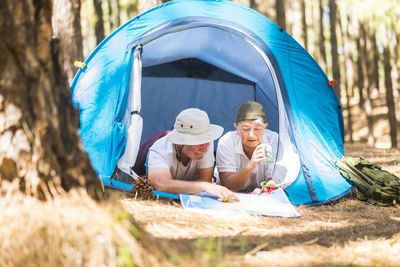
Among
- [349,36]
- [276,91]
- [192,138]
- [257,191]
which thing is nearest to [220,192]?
[192,138]

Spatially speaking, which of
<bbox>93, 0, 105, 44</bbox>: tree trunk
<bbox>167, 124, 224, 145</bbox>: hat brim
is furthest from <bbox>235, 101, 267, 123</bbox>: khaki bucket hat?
<bbox>93, 0, 105, 44</bbox>: tree trunk

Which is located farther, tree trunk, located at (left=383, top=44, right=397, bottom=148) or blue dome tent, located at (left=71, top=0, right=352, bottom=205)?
tree trunk, located at (left=383, top=44, right=397, bottom=148)

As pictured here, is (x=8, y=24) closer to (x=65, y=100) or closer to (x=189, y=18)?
(x=65, y=100)

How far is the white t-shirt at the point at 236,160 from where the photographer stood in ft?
12.3

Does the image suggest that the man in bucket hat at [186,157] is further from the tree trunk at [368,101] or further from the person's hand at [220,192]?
the tree trunk at [368,101]

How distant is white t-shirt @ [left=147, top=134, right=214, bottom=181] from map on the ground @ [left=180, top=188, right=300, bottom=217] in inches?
14.6

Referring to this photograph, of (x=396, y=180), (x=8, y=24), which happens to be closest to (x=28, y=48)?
(x=8, y=24)

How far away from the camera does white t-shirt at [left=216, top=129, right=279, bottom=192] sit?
12.3 ft

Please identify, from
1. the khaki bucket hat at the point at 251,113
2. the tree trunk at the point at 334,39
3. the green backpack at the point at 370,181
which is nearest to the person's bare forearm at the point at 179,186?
the khaki bucket hat at the point at 251,113

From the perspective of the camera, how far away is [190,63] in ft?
18.9

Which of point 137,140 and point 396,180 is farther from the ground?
point 137,140

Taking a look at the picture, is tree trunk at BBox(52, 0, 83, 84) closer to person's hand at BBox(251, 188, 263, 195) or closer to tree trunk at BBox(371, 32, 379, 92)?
person's hand at BBox(251, 188, 263, 195)

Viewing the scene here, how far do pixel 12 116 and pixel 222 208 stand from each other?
168 centimetres

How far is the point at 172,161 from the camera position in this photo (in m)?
3.53
